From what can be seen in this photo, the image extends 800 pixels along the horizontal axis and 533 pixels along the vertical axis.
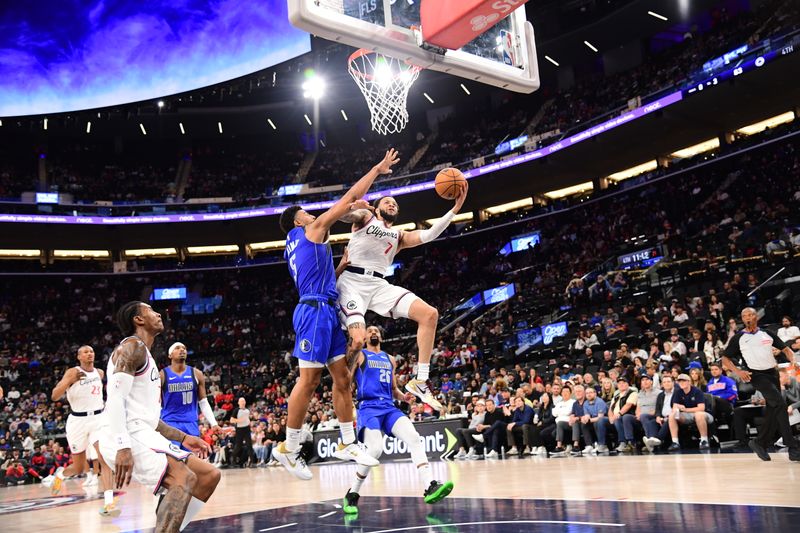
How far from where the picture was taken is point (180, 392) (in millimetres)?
8016

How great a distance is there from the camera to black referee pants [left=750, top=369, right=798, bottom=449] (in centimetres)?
732

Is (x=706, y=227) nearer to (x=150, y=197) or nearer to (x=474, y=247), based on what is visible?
(x=474, y=247)

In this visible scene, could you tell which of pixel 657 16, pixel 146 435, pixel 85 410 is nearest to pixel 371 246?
pixel 146 435

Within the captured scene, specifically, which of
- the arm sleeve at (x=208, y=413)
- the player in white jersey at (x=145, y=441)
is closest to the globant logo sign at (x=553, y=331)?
Result: the arm sleeve at (x=208, y=413)

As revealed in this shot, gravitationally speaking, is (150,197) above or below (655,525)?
above

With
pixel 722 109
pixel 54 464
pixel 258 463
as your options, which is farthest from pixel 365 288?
pixel 722 109

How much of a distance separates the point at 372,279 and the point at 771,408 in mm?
4658

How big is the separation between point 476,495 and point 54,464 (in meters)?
16.8

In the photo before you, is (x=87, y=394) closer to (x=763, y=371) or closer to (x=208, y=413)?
(x=208, y=413)

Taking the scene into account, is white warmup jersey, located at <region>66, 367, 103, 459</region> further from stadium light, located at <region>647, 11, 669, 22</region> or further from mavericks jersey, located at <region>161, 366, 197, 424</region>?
stadium light, located at <region>647, 11, 669, 22</region>

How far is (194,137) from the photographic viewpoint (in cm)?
3484

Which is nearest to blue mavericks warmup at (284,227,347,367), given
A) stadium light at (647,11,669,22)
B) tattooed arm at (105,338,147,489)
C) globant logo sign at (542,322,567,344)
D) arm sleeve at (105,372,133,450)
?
tattooed arm at (105,338,147,489)

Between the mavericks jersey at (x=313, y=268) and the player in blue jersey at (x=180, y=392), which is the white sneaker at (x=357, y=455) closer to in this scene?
the mavericks jersey at (x=313, y=268)

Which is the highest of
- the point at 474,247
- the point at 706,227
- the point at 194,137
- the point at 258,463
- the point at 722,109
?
the point at 194,137
